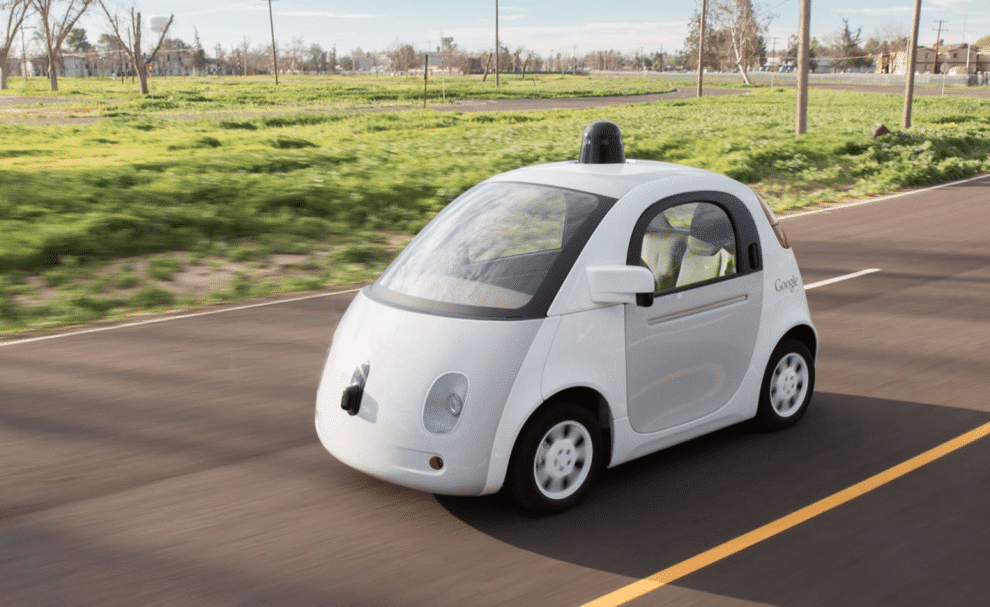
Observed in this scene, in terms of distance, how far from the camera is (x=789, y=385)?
230 inches

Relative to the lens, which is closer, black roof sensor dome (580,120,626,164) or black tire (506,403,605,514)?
black tire (506,403,605,514)

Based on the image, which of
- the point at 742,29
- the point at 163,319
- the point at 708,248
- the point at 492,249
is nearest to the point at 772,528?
the point at 708,248

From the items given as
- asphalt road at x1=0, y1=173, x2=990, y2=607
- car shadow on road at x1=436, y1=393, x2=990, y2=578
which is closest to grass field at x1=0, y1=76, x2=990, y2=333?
asphalt road at x1=0, y1=173, x2=990, y2=607

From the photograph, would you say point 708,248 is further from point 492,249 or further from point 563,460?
point 563,460

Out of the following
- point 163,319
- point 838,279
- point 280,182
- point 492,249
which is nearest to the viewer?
point 492,249

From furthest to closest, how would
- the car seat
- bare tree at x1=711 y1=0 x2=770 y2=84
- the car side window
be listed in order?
bare tree at x1=711 y1=0 x2=770 y2=84
the car seat
the car side window

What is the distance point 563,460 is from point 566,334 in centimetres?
60

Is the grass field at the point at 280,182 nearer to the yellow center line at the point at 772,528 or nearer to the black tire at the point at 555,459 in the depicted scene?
the black tire at the point at 555,459

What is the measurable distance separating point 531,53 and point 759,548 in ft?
581

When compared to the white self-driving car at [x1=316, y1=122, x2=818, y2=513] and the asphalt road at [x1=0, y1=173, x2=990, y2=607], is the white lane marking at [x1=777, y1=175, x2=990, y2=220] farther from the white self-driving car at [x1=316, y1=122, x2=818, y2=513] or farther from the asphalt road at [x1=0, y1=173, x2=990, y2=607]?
the white self-driving car at [x1=316, y1=122, x2=818, y2=513]

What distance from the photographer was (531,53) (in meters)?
175

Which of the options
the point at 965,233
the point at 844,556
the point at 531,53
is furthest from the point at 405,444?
the point at 531,53

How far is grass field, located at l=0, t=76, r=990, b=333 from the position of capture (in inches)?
420

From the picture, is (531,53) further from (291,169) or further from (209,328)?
(209,328)
